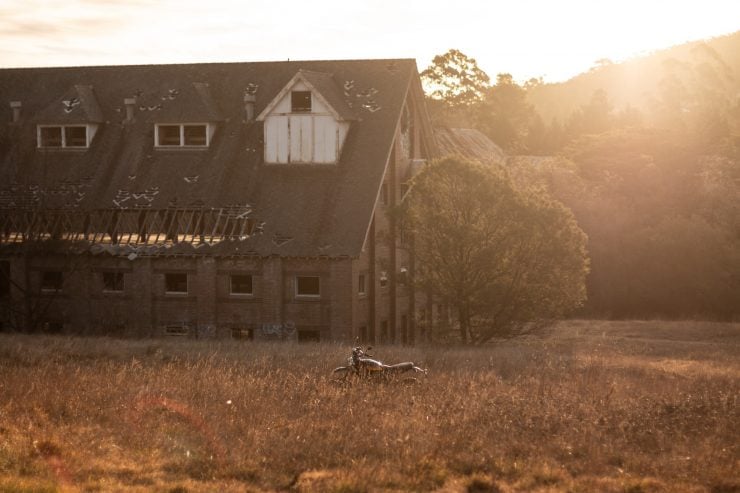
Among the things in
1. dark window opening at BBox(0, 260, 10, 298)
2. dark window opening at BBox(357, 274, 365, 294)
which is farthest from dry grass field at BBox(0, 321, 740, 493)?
dark window opening at BBox(0, 260, 10, 298)

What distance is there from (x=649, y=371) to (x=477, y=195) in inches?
551

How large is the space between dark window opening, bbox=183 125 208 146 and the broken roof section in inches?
190

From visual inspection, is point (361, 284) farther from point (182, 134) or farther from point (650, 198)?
point (650, 198)

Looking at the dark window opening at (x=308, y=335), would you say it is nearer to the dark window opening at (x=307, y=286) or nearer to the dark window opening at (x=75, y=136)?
the dark window opening at (x=307, y=286)

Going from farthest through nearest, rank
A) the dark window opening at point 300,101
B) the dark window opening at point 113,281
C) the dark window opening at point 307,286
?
1. the dark window opening at point 300,101
2. the dark window opening at point 113,281
3. the dark window opening at point 307,286

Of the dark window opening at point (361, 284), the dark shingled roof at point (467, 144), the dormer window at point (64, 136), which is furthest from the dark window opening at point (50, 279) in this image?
the dark shingled roof at point (467, 144)

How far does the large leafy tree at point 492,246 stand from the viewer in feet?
131

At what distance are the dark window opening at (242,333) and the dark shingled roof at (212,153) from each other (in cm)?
341

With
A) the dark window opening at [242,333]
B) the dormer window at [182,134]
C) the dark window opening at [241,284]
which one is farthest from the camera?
the dormer window at [182,134]

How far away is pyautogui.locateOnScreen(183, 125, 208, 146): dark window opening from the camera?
4934cm


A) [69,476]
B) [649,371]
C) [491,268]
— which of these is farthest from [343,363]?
[491,268]

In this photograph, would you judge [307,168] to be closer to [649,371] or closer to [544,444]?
[649,371]

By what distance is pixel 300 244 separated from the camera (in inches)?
1698

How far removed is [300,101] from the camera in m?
47.5
